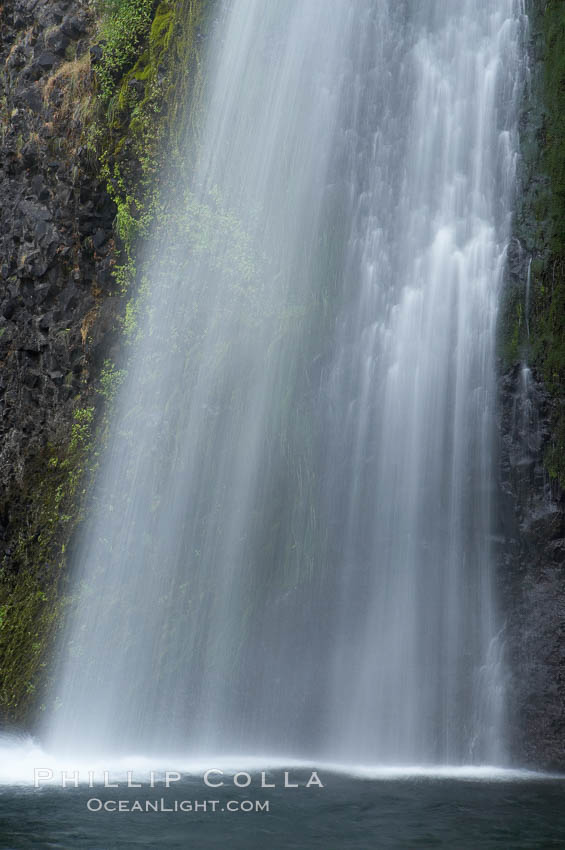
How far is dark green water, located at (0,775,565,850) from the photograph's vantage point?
Result: 616cm

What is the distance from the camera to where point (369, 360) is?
11.4 m

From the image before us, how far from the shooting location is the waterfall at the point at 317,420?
10.4 metres

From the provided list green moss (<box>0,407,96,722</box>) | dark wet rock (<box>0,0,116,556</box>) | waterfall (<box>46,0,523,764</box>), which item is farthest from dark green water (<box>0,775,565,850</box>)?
dark wet rock (<box>0,0,116,556</box>)

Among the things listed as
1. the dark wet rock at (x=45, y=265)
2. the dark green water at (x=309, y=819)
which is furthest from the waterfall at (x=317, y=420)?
the dark green water at (x=309, y=819)

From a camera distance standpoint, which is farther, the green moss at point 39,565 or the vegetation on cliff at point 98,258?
the vegetation on cliff at point 98,258

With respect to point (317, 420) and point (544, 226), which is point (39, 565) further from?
point (544, 226)

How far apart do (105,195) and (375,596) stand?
24.6 ft

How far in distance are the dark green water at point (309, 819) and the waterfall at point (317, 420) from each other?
2271 millimetres

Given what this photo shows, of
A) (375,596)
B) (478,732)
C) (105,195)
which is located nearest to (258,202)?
(105,195)

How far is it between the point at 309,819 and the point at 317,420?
563 centimetres

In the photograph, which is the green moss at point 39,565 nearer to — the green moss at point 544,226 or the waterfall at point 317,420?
the waterfall at point 317,420

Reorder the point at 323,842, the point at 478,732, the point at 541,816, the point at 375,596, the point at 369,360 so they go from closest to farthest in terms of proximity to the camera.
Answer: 1. the point at 323,842
2. the point at 541,816
3. the point at 478,732
4. the point at 375,596
5. the point at 369,360

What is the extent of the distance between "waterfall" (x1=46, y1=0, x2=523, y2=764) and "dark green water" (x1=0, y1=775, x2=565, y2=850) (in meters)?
2.27

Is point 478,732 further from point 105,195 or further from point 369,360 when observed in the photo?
point 105,195
